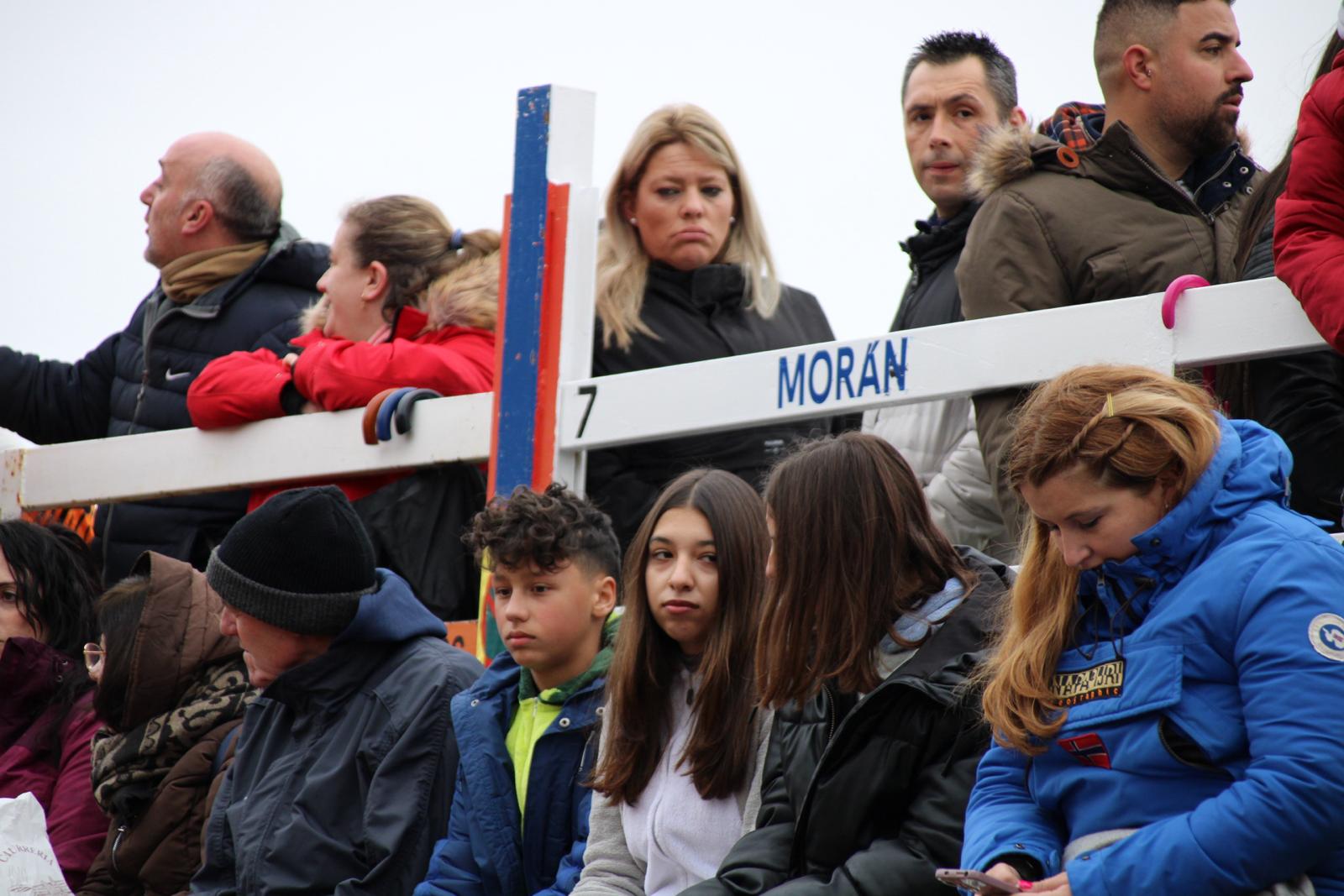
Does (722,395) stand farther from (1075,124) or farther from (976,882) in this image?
(976,882)

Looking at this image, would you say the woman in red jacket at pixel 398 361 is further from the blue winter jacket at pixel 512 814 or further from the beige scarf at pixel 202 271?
the blue winter jacket at pixel 512 814

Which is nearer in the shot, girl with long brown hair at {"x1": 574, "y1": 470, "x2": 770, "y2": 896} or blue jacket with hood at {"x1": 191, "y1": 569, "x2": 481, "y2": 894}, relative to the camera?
girl with long brown hair at {"x1": 574, "y1": 470, "x2": 770, "y2": 896}

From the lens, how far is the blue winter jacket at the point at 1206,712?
2.47 meters

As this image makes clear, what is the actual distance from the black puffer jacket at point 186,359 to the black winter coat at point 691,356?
1.49m

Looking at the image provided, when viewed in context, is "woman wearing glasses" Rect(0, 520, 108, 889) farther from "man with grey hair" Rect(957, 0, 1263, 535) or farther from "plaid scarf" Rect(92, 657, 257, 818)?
"man with grey hair" Rect(957, 0, 1263, 535)

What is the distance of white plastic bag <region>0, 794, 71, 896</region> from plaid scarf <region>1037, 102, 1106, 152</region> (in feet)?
10.1

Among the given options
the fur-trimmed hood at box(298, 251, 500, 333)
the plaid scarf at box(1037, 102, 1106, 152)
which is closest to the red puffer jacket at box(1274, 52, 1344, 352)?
the plaid scarf at box(1037, 102, 1106, 152)

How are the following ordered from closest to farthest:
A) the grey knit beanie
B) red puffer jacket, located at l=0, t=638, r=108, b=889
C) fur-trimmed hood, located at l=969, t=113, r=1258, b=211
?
fur-trimmed hood, located at l=969, t=113, r=1258, b=211
the grey knit beanie
red puffer jacket, located at l=0, t=638, r=108, b=889

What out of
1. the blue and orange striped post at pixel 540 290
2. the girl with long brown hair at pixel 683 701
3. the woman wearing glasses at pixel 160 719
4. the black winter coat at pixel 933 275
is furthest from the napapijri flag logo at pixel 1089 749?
the woman wearing glasses at pixel 160 719

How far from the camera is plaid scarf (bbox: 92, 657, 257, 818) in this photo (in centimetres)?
489

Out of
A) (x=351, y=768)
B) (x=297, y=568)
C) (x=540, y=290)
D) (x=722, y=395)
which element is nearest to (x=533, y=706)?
(x=351, y=768)

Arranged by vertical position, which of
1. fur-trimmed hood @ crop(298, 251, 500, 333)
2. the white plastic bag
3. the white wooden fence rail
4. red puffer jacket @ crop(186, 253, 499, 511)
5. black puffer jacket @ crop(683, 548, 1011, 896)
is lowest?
the white plastic bag

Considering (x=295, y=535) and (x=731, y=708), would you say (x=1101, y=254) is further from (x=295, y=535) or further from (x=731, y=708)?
(x=295, y=535)

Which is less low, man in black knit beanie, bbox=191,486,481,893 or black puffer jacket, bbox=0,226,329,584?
black puffer jacket, bbox=0,226,329,584
